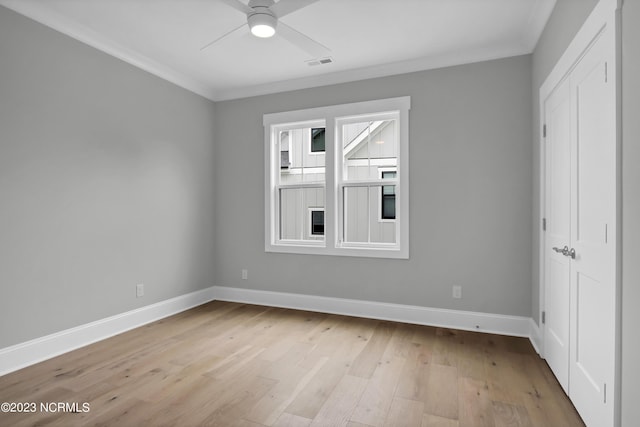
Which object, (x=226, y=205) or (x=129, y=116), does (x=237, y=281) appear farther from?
(x=129, y=116)

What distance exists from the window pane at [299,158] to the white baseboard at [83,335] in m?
1.98

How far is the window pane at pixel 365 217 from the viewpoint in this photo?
3.95m

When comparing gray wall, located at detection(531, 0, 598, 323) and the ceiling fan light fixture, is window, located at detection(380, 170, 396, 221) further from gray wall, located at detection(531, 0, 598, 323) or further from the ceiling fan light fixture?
the ceiling fan light fixture

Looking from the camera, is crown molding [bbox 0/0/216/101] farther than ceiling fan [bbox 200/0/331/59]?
Yes

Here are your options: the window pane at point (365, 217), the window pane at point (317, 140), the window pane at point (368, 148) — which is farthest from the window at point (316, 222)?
the window pane at point (317, 140)

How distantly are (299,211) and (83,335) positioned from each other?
254cm

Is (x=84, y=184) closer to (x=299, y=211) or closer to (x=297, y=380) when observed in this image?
(x=299, y=211)

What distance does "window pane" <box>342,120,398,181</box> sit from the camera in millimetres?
3945

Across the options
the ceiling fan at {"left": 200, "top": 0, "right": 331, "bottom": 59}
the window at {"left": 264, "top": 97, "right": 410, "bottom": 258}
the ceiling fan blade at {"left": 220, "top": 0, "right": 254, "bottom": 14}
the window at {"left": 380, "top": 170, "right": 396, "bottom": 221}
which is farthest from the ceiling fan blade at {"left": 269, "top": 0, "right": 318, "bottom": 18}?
the window at {"left": 380, "top": 170, "right": 396, "bottom": 221}

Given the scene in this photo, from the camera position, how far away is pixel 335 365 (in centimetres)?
266

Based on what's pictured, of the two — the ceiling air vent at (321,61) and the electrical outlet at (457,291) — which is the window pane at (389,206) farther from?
the ceiling air vent at (321,61)

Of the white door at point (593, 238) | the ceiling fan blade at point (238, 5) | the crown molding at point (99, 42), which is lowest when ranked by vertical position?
the white door at point (593, 238)

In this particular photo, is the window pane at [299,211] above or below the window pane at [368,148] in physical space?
below
